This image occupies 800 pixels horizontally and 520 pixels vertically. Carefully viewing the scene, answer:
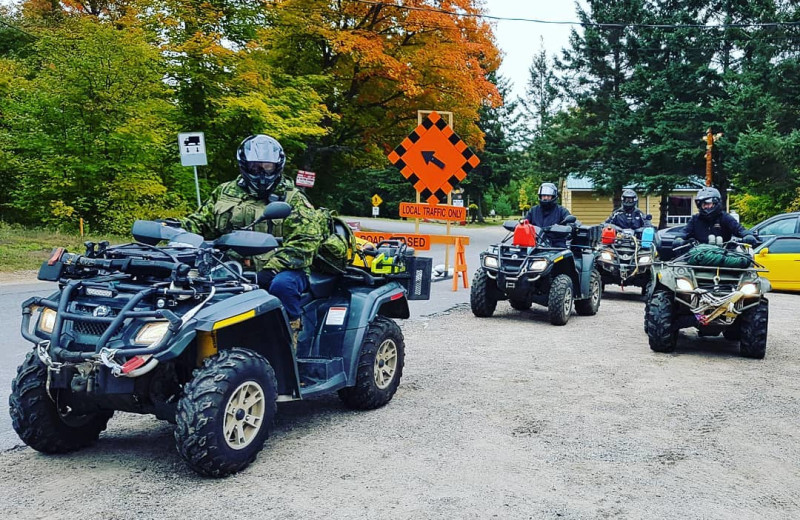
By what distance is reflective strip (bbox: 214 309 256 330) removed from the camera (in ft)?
15.0

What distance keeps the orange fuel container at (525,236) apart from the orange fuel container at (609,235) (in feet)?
12.6

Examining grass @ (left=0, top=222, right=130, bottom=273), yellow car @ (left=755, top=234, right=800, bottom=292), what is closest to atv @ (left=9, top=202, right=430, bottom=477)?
grass @ (left=0, top=222, right=130, bottom=273)

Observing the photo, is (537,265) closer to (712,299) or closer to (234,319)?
(712,299)

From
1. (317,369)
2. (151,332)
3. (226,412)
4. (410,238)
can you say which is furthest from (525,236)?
(151,332)

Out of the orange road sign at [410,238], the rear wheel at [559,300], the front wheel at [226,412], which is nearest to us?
the front wheel at [226,412]

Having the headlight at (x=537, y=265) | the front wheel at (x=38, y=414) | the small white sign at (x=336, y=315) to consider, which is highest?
the small white sign at (x=336, y=315)

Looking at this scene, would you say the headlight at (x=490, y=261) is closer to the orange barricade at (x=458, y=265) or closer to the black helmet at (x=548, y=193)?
the black helmet at (x=548, y=193)

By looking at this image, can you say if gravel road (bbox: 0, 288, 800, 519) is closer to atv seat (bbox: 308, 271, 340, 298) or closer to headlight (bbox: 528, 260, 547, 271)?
atv seat (bbox: 308, 271, 340, 298)

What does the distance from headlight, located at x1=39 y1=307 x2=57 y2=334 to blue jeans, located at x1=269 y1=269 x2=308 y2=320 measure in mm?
1452

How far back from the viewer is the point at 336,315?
6.23 meters

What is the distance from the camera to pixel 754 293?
353 inches

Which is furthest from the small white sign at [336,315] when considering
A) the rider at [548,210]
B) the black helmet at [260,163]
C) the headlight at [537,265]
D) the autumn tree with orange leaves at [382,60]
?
the autumn tree with orange leaves at [382,60]

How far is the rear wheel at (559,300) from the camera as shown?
451 inches

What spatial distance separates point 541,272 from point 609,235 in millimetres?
4252
